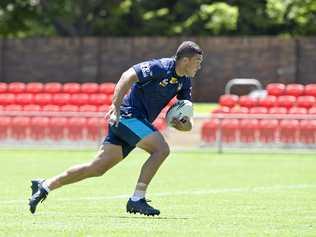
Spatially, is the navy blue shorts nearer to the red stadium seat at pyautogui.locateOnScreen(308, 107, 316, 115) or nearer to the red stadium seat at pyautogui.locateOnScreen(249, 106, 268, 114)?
the red stadium seat at pyautogui.locateOnScreen(308, 107, 316, 115)

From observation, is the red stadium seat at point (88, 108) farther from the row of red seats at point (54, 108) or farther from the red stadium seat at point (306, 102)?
the red stadium seat at point (306, 102)

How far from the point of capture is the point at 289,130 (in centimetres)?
2470

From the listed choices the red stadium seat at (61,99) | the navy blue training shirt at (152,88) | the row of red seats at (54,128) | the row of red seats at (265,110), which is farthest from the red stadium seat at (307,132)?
the navy blue training shirt at (152,88)

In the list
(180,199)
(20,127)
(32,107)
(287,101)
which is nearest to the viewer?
(180,199)

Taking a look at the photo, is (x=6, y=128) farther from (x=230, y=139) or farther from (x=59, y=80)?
(x=59, y=80)

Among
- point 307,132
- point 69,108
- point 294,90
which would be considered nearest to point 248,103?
point 294,90

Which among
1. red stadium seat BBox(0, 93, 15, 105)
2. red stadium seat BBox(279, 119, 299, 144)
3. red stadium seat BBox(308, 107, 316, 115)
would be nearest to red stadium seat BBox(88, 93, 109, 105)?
red stadium seat BBox(0, 93, 15, 105)

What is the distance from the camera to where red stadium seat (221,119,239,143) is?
24938mm

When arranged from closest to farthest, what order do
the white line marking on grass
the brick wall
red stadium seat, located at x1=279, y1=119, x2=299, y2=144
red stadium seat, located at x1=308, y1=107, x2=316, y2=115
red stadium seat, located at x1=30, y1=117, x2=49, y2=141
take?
the white line marking on grass < red stadium seat, located at x1=279, y1=119, x2=299, y2=144 < red stadium seat, located at x1=30, y1=117, x2=49, y2=141 < red stadium seat, located at x1=308, y1=107, x2=316, y2=115 < the brick wall

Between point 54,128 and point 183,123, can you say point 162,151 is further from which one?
point 54,128

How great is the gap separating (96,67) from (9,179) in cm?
2910

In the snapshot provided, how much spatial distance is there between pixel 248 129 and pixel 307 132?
1.31m

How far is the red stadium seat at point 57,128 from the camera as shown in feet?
83.2

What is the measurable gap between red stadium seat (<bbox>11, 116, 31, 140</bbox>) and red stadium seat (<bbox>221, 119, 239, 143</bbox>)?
4403 mm
